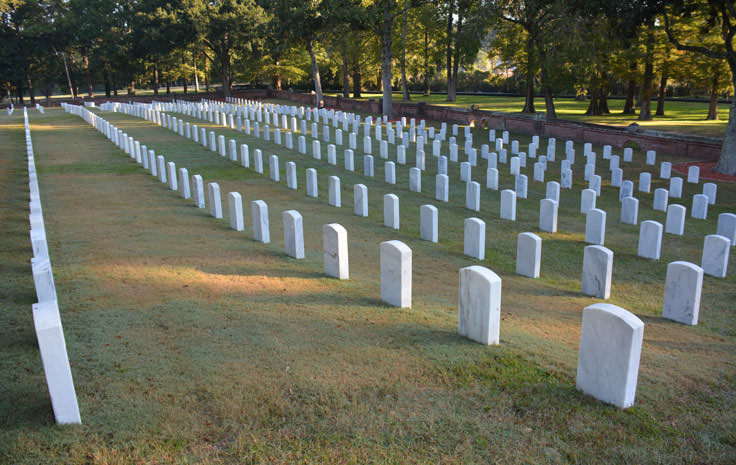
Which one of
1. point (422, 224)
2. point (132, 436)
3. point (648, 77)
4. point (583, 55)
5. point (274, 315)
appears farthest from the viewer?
point (648, 77)

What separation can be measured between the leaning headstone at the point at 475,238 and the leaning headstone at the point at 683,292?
9.02 feet

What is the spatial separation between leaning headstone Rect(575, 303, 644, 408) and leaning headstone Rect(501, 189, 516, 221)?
6961 mm

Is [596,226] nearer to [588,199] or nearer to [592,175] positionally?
[588,199]

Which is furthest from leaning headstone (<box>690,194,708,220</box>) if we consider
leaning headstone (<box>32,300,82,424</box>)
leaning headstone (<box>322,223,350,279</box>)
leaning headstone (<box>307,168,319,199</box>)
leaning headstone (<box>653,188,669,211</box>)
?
leaning headstone (<box>32,300,82,424</box>)

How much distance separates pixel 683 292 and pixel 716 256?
2.28 meters

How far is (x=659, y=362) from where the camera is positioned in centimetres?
432

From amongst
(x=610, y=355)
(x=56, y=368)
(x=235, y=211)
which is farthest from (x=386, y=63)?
(x=56, y=368)

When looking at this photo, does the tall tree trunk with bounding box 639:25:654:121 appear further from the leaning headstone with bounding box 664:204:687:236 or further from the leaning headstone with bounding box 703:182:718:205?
the leaning headstone with bounding box 664:204:687:236

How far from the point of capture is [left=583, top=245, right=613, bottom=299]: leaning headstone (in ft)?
20.7

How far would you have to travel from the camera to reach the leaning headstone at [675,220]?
955 centimetres

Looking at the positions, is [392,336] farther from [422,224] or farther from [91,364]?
[422,224]

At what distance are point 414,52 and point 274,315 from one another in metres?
50.1

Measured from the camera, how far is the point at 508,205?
10.7m

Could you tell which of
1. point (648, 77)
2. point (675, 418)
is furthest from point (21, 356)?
point (648, 77)
